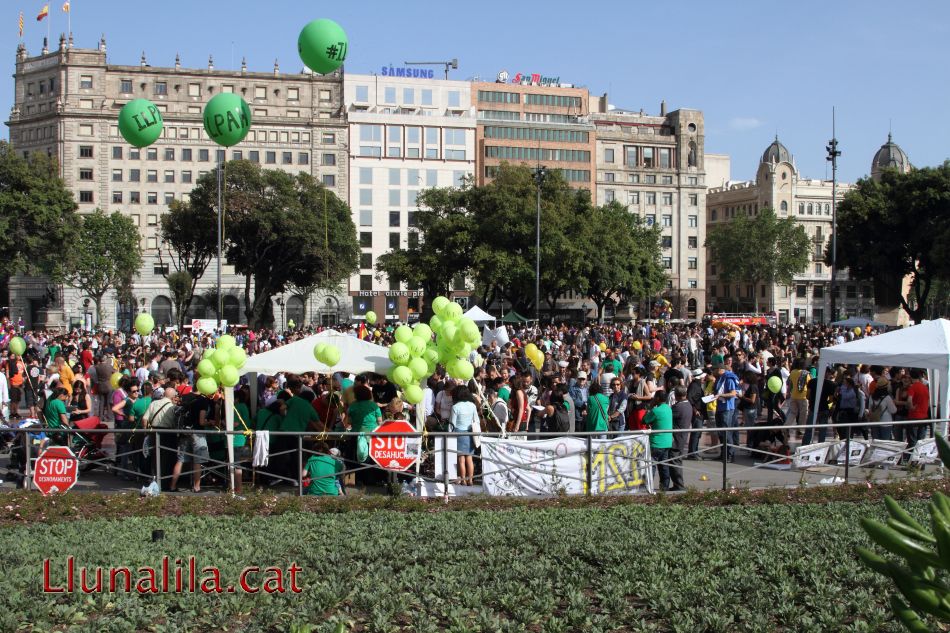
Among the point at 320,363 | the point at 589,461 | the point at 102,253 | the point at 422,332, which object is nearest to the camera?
the point at 589,461

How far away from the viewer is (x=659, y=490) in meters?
12.1

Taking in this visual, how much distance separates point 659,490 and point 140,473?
7.06 m

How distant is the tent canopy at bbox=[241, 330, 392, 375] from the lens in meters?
13.3

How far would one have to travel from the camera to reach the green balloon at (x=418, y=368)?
1226cm

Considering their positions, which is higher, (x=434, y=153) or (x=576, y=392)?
(x=434, y=153)

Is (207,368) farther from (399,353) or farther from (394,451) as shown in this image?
(394,451)

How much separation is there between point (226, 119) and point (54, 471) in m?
7.78

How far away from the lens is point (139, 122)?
55.5ft

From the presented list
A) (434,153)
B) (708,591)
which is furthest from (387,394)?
(434,153)

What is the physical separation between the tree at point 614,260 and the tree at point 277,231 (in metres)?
16.7

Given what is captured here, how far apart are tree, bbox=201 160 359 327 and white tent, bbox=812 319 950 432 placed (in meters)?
44.7

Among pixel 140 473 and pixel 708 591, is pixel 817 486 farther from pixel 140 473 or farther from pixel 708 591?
pixel 140 473

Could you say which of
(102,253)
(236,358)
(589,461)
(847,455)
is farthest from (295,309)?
(847,455)

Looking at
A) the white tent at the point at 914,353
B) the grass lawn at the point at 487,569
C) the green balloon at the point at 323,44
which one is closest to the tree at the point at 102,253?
the green balloon at the point at 323,44
